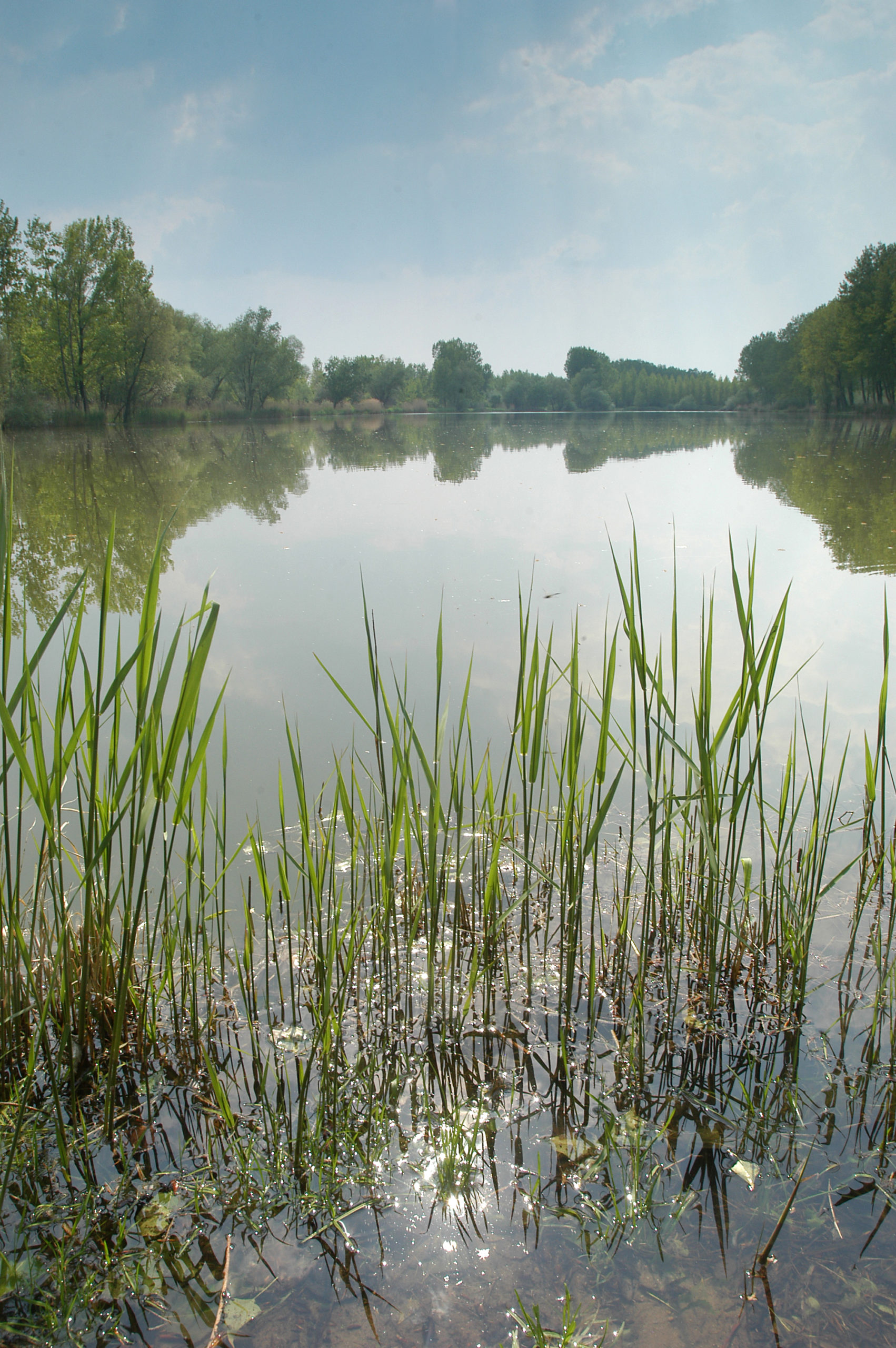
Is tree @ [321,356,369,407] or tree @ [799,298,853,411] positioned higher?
tree @ [321,356,369,407]

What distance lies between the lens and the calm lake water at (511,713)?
114cm

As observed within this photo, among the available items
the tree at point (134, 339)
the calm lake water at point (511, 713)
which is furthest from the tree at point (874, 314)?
the tree at point (134, 339)

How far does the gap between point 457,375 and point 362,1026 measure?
7620 centimetres

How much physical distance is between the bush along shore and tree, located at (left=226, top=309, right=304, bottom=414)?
48787mm

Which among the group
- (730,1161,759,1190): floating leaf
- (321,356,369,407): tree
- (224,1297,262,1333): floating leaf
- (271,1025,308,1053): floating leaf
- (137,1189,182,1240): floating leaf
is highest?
(321,356,369,407): tree

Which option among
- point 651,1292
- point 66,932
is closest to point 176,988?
point 66,932

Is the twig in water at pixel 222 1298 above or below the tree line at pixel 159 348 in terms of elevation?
below

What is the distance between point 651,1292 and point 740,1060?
59 cm

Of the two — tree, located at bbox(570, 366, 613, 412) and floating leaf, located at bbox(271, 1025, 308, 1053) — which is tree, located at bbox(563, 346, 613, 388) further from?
floating leaf, located at bbox(271, 1025, 308, 1053)

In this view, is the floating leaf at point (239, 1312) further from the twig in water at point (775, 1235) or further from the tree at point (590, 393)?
the tree at point (590, 393)

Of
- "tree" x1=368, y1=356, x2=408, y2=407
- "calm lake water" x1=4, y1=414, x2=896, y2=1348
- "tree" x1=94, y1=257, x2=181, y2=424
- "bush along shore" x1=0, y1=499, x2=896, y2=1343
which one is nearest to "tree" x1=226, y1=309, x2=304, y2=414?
"tree" x1=94, y1=257, x2=181, y2=424

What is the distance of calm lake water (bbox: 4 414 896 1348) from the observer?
1143 mm

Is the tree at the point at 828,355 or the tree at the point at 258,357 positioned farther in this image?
the tree at the point at 258,357

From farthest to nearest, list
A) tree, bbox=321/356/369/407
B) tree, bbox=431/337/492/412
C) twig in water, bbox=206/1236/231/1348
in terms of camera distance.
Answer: tree, bbox=431/337/492/412 → tree, bbox=321/356/369/407 → twig in water, bbox=206/1236/231/1348
